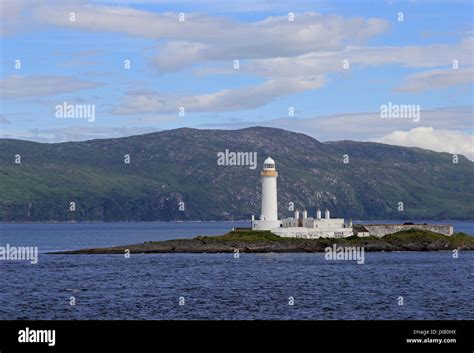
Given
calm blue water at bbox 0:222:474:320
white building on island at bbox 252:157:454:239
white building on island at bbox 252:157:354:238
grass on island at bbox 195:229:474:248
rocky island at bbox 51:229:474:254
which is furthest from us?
grass on island at bbox 195:229:474:248

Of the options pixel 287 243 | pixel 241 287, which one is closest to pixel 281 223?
pixel 287 243

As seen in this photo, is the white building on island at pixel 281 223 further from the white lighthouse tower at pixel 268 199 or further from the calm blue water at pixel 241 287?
the calm blue water at pixel 241 287

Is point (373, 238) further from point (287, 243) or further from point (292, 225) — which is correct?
point (287, 243)

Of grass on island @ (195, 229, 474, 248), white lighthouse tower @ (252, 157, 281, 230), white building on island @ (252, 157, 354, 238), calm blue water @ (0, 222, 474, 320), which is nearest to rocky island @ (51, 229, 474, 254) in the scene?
grass on island @ (195, 229, 474, 248)

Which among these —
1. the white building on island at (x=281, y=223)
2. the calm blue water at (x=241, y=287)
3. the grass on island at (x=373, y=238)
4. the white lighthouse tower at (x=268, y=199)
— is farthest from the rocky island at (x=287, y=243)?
the calm blue water at (x=241, y=287)

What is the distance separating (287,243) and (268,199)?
7155mm

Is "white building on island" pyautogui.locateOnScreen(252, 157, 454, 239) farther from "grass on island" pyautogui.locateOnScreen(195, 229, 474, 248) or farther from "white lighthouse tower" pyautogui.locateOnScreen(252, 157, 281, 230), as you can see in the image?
"grass on island" pyautogui.locateOnScreen(195, 229, 474, 248)

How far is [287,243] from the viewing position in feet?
439

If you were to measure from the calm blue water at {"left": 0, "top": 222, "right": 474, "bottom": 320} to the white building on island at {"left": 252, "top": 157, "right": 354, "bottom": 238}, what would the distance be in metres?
8.50

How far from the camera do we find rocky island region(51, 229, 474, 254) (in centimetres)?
13450
